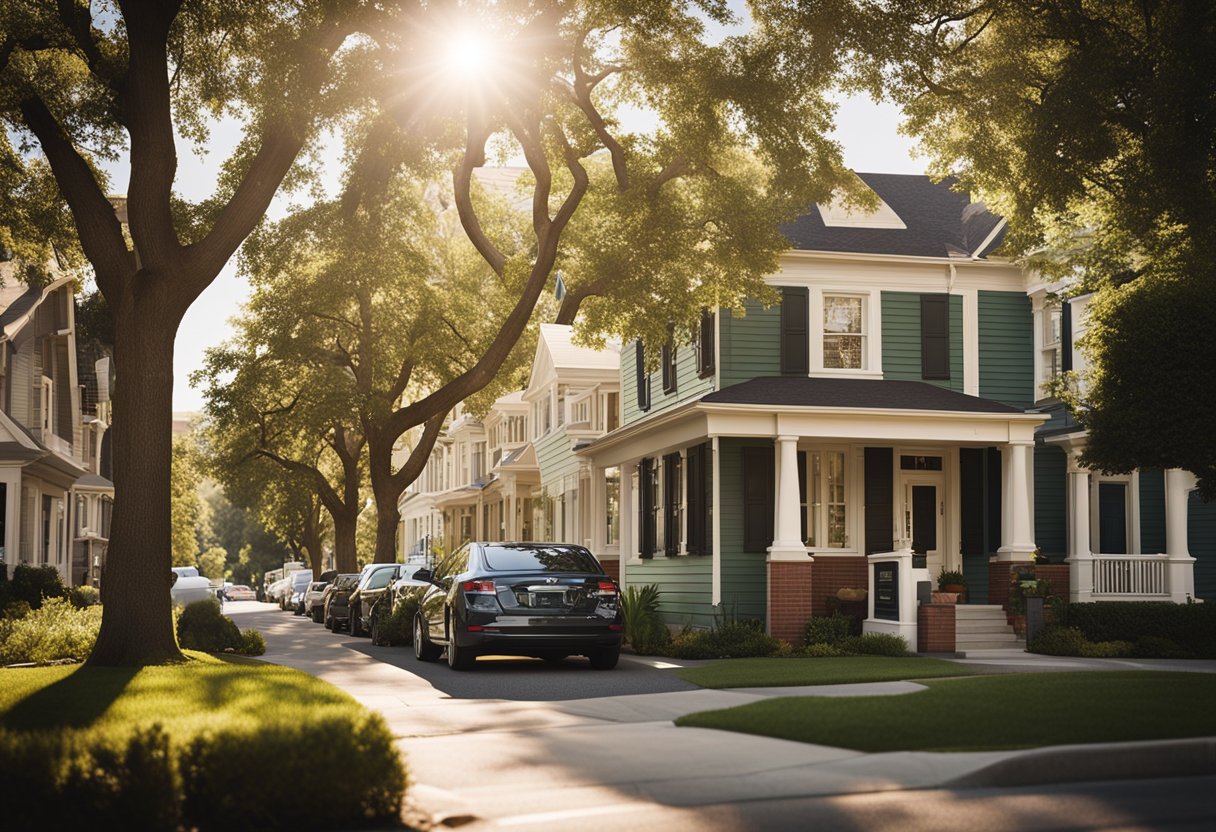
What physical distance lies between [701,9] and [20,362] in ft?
70.9

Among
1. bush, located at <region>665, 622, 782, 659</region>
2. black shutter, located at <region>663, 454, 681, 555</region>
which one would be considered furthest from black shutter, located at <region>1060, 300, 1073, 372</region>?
bush, located at <region>665, 622, 782, 659</region>

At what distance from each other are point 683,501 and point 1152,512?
8.77 metres

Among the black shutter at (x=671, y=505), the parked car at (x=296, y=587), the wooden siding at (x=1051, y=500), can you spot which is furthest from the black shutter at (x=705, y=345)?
the parked car at (x=296, y=587)

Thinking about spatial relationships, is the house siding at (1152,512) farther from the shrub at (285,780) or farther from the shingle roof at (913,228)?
the shrub at (285,780)

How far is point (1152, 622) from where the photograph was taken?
22.4m

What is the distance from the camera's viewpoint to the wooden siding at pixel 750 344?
25922 mm

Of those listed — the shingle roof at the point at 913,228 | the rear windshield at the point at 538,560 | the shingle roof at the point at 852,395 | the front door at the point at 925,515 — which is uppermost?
the shingle roof at the point at 913,228

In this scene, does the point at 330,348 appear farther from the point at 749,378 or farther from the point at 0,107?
the point at 0,107

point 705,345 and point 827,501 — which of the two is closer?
point 827,501

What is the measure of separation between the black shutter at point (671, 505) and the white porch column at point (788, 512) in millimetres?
3933

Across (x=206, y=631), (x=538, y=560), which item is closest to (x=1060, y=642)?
(x=538, y=560)

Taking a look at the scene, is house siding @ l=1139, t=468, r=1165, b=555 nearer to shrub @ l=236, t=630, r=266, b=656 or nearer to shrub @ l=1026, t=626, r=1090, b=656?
shrub @ l=1026, t=626, r=1090, b=656

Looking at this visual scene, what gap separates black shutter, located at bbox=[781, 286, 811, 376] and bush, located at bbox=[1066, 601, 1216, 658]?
655cm

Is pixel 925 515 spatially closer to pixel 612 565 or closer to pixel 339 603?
pixel 612 565
